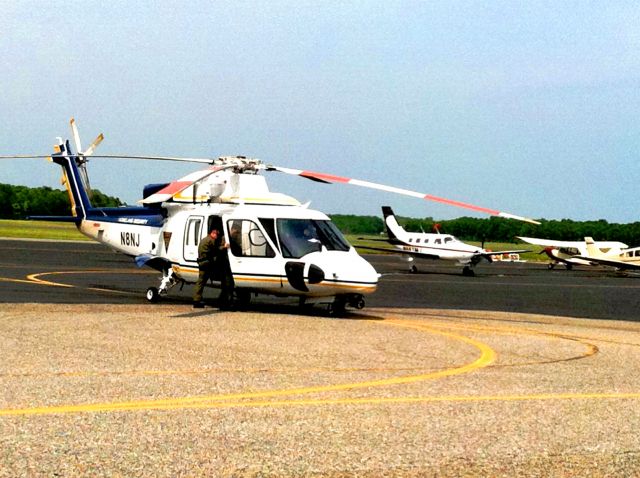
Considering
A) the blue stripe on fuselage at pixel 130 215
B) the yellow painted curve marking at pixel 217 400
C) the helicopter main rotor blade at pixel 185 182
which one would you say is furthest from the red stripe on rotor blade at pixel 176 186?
the yellow painted curve marking at pixel 217 400

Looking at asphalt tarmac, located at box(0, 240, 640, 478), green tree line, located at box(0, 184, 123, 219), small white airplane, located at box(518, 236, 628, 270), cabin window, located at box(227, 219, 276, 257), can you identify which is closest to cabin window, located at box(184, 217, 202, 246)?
cabin window, located at box(227, 219, 276, 257)

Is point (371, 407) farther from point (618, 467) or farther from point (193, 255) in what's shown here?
point (193, 255)

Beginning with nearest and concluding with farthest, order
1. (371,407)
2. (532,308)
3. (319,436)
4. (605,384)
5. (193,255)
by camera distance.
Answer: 1. (319,436)
2. (371,407)
3. (605,384)
4. (193,255)
5. (532,308)

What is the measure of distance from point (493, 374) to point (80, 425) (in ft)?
18.5

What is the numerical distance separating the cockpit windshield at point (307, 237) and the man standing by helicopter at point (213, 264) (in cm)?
143

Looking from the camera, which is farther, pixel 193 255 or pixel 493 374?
pixel 193 255

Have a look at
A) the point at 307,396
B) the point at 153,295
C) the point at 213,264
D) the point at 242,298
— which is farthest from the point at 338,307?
the point at 307,396

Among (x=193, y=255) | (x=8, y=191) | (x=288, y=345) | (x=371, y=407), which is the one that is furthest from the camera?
(x=8, y=191)

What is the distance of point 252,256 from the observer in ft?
62.1

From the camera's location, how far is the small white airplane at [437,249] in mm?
48594

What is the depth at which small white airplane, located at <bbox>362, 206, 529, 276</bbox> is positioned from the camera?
4859cm

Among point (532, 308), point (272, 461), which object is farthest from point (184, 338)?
point (532, 308)

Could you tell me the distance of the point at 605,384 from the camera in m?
10.2

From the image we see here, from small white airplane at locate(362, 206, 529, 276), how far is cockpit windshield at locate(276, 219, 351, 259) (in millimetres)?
28817
